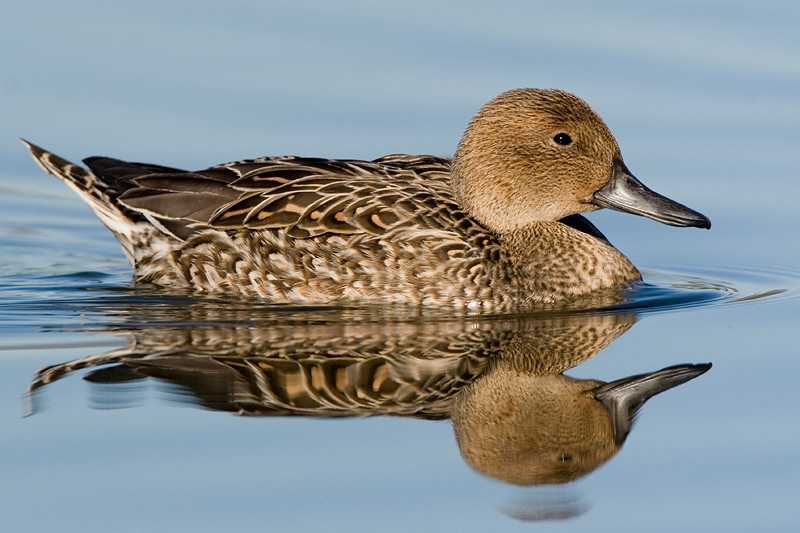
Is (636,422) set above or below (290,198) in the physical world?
below

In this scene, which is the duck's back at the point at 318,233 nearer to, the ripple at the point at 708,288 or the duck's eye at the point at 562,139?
the duck's eye at the point at 562,139

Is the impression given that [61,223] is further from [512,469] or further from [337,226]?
[512,469]

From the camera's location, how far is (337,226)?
9.07m

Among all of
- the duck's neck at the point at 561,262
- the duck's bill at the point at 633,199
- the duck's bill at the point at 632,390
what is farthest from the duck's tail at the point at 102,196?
the duck's bill at the point at 632,390

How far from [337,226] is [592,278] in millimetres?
1845

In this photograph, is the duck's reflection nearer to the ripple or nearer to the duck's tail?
the ripple

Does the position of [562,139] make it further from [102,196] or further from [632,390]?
[102,196]

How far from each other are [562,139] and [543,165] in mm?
224

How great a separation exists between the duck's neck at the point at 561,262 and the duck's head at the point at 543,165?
0.20 meters

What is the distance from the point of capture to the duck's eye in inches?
359

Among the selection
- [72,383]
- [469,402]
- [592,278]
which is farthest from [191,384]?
[592,278]

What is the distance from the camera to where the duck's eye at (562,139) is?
9109 mm

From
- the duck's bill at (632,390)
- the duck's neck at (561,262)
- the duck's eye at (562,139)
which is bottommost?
the duck's bill at (632,390)

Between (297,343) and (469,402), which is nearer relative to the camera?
(469,402)
